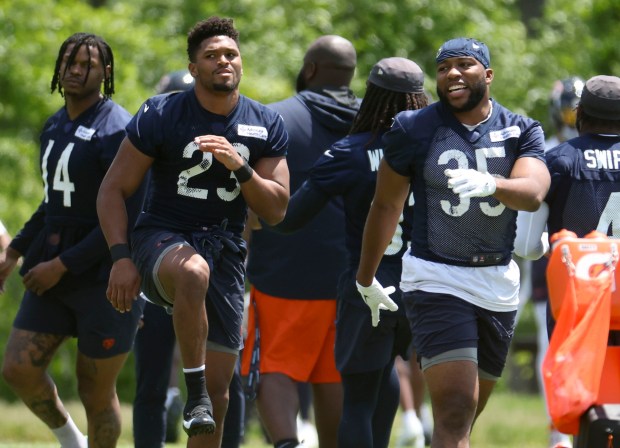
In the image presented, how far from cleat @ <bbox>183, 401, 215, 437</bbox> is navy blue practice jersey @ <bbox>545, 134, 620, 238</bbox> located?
205cm

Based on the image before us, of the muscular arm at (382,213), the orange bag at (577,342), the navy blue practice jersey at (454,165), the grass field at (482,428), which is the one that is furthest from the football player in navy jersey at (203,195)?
the grass field at (482,428)

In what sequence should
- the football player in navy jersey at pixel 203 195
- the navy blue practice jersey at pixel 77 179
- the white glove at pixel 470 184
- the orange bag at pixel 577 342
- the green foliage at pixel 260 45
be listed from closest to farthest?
the orange bag at pixel 577 342 → the white glove at pixel 470 184 → the football player in navy jersey at pixel 203 195 → the navy blue practice jersey at pixel 77 179 → the green foliage at pixel 260 45

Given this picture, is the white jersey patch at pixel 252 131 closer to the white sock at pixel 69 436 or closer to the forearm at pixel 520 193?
the forearm at pixel 520 193

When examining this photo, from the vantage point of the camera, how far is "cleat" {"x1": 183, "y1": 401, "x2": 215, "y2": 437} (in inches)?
259

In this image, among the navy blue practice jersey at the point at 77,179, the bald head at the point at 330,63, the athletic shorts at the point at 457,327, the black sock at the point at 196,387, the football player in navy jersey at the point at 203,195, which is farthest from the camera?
the bald head at the point at 330,63

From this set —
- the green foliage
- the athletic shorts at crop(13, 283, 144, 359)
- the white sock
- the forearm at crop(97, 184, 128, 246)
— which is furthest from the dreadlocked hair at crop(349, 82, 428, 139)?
the green foliage

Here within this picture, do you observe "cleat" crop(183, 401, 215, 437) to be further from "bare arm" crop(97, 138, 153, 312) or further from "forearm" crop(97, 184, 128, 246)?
"forearm" crop(97, 184, 128, 246)

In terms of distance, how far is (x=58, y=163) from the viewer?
7973 mm

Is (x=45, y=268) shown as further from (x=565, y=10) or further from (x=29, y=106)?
(x=565, y=10)

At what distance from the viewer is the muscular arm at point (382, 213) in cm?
676

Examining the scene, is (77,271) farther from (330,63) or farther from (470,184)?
(470,184)

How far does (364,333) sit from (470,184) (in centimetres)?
164

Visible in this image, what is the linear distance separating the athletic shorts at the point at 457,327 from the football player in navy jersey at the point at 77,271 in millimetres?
1981

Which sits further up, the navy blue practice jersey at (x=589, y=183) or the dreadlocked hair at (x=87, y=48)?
the dreadlocked hair at (x=87, y=48)
